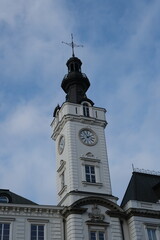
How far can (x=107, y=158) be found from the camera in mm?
45000

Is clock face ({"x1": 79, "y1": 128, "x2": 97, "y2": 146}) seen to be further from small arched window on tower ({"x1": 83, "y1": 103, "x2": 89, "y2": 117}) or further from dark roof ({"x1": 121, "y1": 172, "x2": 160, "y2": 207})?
dark roof ({"x1": 121, "y1": 172, "x2": 160, "y2": 207})

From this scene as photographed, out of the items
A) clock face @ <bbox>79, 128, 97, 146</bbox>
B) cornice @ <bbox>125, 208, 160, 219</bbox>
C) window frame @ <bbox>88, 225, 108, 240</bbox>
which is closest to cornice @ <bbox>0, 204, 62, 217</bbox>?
window frame @ <bbox>88, 225, 108, 240</bbox>

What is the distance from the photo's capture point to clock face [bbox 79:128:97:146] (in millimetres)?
45375

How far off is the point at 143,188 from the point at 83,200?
834 centimetres

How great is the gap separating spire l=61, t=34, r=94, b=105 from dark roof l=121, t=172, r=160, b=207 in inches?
471

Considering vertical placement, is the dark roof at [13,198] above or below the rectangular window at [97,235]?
above

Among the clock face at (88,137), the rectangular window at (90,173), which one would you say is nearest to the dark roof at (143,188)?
the rectangular window at (90,173)

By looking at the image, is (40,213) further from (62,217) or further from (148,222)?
(148,222)

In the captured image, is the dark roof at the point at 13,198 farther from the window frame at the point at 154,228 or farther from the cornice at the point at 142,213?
the window frame at the point at 154,228

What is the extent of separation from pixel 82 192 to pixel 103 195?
7.48 feet

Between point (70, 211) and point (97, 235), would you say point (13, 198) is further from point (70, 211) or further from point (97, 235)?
point (97, 235)

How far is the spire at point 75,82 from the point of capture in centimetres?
5150

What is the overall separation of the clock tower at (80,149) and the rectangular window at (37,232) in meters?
3.70

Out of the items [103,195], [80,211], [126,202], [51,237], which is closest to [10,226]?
[51,237]
